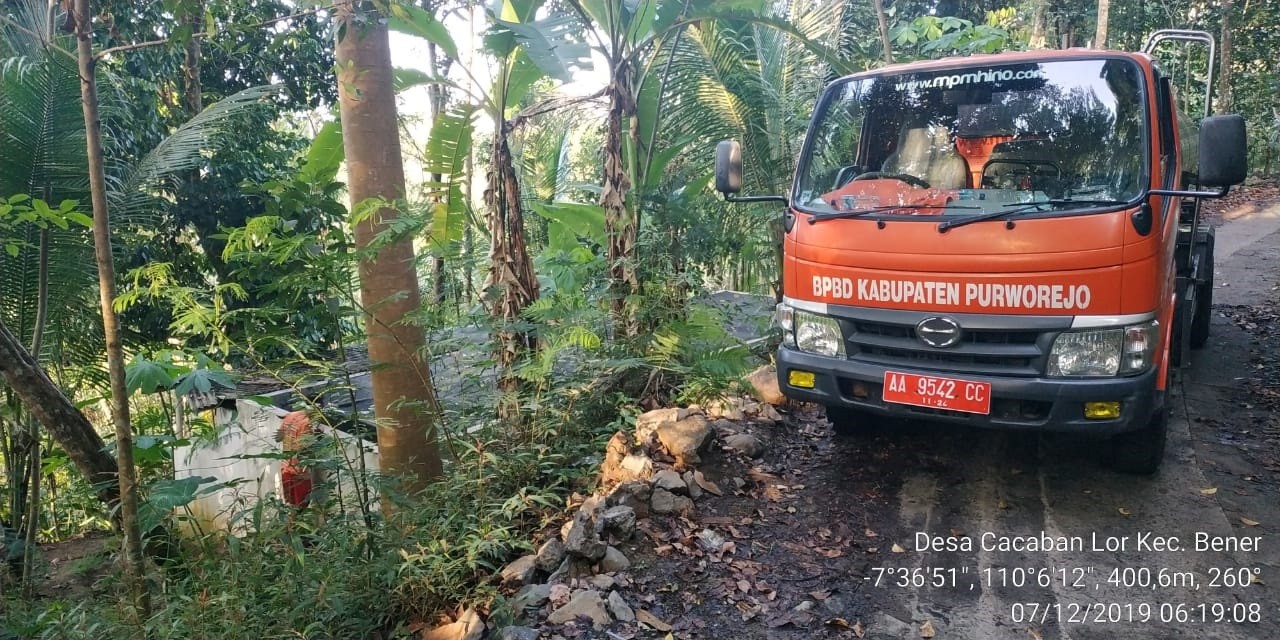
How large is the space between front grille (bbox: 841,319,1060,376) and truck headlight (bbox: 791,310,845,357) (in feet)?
0.18

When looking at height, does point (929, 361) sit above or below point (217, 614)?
above

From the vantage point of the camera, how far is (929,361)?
12.4 feet

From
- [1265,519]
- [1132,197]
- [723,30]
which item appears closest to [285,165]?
[723,30]

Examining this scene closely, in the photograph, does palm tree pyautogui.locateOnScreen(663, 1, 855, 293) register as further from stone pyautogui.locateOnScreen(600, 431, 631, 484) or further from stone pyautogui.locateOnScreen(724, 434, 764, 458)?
stone pyautogui.locateOnScreen(600, 431, 631, 484)

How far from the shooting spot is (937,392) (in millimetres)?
3711

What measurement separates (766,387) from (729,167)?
1.85 metres

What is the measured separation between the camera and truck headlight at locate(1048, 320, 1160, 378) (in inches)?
136

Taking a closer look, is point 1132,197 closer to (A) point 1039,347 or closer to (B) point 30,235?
(A) point 1039,347

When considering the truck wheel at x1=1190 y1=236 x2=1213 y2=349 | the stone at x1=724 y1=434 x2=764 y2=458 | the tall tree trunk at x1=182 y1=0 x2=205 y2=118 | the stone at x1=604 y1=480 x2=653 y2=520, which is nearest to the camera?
the stone at x1=604 y1=480 x2=653 y2=520

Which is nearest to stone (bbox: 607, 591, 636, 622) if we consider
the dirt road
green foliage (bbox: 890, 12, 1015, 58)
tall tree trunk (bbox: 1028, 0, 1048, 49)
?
the dirt road

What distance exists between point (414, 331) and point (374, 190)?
0.73m

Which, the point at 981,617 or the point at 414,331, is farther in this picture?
the point at 414,331

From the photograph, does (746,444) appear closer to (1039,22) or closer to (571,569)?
(571,569)

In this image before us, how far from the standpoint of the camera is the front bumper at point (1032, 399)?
3451 millimetres
